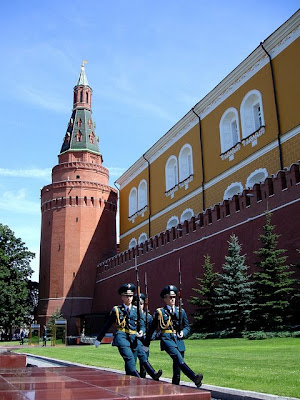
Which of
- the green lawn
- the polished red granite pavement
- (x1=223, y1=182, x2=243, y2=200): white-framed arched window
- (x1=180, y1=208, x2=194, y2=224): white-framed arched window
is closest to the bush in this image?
the green lawn

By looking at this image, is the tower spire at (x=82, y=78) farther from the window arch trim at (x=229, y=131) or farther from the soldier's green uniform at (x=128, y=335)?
the soldier's green uniform at (x=128, y=335)

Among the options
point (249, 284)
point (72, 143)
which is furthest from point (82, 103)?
point (249, 284)

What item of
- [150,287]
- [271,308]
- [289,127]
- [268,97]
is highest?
[268,97]

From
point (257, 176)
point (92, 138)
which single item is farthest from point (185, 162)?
point (92, 138)

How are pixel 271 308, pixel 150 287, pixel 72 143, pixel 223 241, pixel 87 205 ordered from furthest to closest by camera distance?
1. pixel 72 143
2. pixel 87 205
3. pixel 150 287
4. pixel 223 241
5. pixel 271 308

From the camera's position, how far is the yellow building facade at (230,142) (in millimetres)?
17906

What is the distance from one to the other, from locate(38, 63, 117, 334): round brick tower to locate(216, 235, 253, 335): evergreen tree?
16.1m

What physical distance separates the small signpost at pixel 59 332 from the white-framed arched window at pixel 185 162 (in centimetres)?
997

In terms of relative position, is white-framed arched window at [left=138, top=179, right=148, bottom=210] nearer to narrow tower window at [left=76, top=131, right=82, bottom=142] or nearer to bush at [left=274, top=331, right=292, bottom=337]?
narrow tower window at [left=76, top=131, right=82, bottom=142]

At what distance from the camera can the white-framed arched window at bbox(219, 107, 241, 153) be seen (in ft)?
71.1

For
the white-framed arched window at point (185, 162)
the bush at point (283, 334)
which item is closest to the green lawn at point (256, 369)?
the bush at point (283, 334)

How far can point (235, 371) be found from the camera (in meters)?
6.44

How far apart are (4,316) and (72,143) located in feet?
42.9

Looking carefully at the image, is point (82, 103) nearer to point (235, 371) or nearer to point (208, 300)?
point (208, 300)
